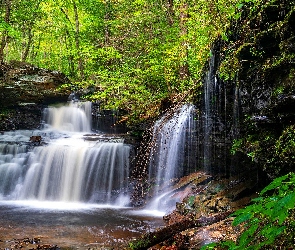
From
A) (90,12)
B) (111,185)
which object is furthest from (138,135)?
(90,12)

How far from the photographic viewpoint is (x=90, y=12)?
19.8 m

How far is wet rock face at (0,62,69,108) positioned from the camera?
50.1 feet

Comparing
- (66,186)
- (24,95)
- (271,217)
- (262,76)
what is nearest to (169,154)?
(66,186)

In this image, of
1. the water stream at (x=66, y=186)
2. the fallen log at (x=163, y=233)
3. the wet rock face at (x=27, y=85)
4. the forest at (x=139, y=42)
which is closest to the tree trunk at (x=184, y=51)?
the forest at (x=139, y=42)

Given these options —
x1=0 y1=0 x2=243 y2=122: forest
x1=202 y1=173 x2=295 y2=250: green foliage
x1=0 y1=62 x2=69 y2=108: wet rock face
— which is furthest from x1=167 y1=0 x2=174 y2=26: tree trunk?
x1=202 y1=173 x2=295 y2=250: green foliage

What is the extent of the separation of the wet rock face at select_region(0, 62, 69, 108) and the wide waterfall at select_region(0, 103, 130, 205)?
3971 millimetres

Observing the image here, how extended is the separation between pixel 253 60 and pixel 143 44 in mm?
10535

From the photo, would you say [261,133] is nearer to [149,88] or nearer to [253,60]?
[253,60]

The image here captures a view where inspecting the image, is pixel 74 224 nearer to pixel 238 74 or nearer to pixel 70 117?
pixel 238 74

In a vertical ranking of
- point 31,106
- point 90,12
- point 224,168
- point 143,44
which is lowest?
point 224,168

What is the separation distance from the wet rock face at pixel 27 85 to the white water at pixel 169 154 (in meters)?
8.41

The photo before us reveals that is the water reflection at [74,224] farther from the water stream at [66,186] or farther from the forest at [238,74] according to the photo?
the forest at [238,74]

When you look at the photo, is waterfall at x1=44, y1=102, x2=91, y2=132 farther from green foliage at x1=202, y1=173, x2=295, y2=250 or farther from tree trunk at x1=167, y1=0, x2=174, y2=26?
green foliage at x1=202, y1=173, x2=295, y2=250

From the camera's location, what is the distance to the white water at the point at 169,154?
8.70 metres
